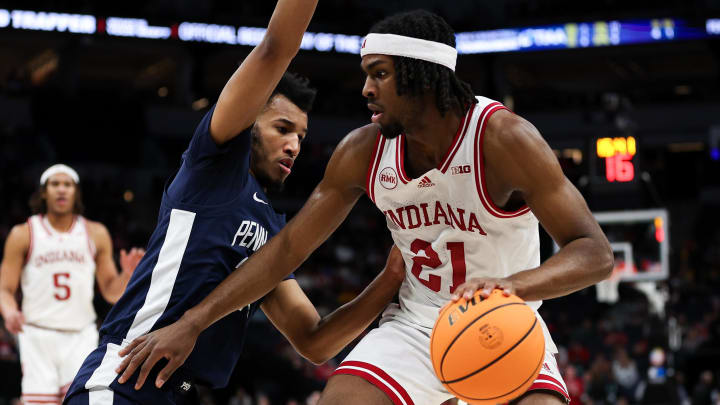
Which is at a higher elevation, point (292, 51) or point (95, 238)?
point (292, 51)

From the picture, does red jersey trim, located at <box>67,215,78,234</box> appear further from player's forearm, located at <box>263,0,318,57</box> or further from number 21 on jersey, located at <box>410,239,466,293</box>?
player's forearm, located at <box>263,0,318,57</box>

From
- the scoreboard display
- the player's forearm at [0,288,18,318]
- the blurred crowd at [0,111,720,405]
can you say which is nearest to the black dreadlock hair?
the player's forearm at [0,288,18,318]

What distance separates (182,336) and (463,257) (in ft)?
3.74

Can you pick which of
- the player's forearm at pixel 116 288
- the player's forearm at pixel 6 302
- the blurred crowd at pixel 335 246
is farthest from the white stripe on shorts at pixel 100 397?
the blurred crowd at pixel 335 246

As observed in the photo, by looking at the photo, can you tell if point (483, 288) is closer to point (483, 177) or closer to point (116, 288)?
point (483, 177)

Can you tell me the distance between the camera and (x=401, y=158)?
3.62 meters

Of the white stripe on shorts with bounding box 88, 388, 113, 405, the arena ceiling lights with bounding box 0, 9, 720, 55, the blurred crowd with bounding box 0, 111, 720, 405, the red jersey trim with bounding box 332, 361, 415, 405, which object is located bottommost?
the blurred crowd with bounding box 0, 111, 720, 405

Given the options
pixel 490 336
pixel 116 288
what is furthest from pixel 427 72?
pixel 116 288

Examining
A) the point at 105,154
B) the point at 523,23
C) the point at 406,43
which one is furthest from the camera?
the point at 523,23

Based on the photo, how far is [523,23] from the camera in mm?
23438

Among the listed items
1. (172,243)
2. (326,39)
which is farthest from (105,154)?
(172,243)

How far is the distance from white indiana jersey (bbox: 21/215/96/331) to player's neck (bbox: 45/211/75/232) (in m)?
0.03

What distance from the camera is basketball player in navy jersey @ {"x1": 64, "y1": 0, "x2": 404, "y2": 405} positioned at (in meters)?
3.20

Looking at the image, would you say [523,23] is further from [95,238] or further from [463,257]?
[463,257]
